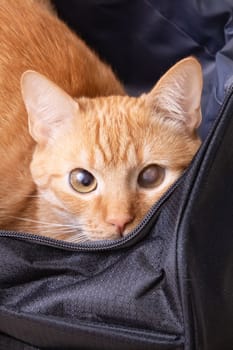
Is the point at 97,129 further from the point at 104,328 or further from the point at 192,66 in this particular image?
the point at 104,328

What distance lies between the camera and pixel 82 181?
1.02 m

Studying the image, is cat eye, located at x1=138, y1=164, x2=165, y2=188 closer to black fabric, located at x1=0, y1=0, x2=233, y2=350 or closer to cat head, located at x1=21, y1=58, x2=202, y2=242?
cat head, located at x1=21, y1=58, x2=202, y2=242

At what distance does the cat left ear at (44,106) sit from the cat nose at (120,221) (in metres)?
0.21

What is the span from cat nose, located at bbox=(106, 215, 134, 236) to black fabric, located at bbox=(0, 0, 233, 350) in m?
0.07

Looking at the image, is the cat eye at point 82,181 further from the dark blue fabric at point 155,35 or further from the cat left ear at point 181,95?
the dark blue fabric at point 155,35

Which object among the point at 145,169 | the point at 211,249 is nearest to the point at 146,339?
the point at 211,249

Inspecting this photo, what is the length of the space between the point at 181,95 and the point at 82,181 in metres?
0.23

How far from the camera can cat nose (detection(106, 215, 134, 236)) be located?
959mm

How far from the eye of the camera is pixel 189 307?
32.8 inches

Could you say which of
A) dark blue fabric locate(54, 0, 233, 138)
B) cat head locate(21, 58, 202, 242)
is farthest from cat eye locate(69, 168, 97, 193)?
dark blue fabric locate(54, 0, 233, 138)

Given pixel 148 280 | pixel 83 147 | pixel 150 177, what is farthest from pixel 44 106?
pixel 148 280

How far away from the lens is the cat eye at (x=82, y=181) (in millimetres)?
1021

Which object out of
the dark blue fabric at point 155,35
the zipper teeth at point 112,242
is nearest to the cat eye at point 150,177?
the zipper teeth at point 112,242

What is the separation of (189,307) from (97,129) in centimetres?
38
